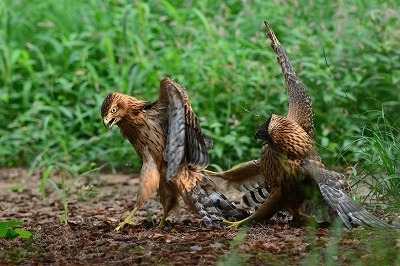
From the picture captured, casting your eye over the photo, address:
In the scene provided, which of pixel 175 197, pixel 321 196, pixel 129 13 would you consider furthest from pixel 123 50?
pixel 321 196

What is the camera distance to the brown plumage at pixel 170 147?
6.36 metres

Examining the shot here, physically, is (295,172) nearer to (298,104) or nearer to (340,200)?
(340,200)

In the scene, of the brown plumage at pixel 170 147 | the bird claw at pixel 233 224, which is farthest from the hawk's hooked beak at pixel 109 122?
the bird claw at pixel 233 224

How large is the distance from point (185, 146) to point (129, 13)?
464cm

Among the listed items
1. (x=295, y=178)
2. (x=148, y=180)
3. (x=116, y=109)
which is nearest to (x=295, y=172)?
(x=295, y=178)

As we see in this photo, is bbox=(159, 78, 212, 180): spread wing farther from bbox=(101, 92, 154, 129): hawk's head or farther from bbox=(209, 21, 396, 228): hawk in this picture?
bbox=(209, 21, 396, 228): hawk

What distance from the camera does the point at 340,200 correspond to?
579 cm

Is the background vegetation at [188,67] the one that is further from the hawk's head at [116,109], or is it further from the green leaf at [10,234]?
the green leaf at [10,234]

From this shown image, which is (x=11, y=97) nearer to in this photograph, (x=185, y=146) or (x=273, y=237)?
Answer: (x=185, y=146)

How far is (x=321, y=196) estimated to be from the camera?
6.07 m

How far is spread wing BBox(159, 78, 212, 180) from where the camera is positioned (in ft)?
20.8

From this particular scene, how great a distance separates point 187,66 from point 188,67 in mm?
18

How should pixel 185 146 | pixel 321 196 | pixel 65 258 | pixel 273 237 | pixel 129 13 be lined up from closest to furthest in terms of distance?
pixel 65 258 → pixel 273 237 → pixel 321 196 → pixel 185 146 → pixel 129 13

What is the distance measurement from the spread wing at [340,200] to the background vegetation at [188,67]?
2547 millimetres
